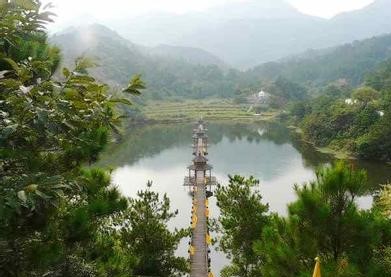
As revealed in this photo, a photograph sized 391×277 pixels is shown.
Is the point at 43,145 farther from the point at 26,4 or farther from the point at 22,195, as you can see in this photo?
the point at 22,195

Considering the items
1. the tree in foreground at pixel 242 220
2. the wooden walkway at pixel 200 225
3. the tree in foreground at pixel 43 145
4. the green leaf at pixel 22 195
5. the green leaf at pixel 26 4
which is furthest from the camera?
the wooden walkway at pixel 200 225

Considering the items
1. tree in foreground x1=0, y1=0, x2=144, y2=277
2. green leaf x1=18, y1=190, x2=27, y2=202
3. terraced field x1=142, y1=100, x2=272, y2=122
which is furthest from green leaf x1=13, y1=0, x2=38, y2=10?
terraced field x1=142, y1=100, x2=272, y2=122

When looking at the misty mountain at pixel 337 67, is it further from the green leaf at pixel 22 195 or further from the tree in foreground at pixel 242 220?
the green leaf at pixel 22 195

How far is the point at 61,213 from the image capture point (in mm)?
5520

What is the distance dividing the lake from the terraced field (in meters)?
12.9

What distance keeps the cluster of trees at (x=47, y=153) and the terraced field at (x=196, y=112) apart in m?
81.1

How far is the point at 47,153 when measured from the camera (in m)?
4.76

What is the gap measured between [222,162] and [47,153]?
43165 millimetres

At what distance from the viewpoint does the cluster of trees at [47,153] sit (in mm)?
3096

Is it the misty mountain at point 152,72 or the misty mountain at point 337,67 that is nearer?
the misty mountain at point 152,72

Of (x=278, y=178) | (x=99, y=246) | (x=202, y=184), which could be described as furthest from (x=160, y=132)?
(x=99, y=246)

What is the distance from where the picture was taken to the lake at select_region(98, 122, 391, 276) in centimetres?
3312

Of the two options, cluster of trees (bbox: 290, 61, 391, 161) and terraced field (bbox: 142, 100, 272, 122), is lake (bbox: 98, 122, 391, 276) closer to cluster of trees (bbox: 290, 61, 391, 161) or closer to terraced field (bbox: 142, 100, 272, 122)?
cluster of trees (bbox: 290, 61, 391, 161)

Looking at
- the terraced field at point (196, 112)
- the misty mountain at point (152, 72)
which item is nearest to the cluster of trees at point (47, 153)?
the terraced field at point (196, 112)
